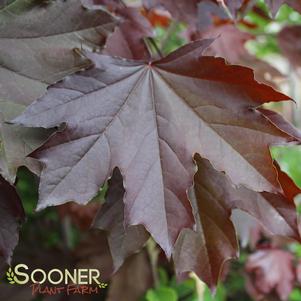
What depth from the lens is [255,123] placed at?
31.4 inches

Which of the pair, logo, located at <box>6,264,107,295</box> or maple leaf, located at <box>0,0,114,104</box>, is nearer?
maple leaf, located at <box>0,0,114,104</box>

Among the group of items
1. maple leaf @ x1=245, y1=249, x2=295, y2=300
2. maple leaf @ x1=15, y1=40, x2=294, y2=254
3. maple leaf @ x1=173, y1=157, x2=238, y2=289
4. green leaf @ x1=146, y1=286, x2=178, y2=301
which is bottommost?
maple leaf @ x1=245, y1=249, x2=295, y2=300

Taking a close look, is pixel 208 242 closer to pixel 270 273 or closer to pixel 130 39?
pixel 130 39

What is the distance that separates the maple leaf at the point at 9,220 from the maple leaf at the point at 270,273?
1.05m

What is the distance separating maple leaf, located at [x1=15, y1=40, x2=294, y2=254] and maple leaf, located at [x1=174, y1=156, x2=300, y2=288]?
126 mm

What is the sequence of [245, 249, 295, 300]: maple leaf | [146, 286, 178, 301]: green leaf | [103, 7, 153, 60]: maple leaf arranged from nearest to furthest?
[103, 7, 153, 60]: maple leaf
[146, 286, 178, 301]: green leaf
[245, 249, 295, 300]: maple leaf

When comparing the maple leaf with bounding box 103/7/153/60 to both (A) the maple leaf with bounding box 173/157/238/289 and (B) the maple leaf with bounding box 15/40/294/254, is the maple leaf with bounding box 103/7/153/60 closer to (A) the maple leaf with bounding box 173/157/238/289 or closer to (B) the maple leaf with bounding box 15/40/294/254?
(B) the maple leaf with bounding box 15/40/294/254

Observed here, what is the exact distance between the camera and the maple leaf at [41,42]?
31.6 inches

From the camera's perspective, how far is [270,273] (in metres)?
1.63

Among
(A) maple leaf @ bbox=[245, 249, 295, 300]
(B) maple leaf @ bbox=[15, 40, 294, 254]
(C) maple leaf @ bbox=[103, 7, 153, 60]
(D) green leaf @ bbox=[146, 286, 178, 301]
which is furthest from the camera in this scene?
(A) maple leaf @ bbox=[245, 249, 295, 300]

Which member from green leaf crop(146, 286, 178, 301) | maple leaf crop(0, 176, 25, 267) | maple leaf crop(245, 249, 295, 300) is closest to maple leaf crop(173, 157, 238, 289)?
maple leaf crop(0, 176, 25, 267)

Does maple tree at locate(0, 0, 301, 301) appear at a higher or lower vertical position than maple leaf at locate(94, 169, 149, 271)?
higher

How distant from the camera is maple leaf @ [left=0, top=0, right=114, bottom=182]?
0.80 m

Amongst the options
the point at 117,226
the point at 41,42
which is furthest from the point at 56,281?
the point at 41,42
